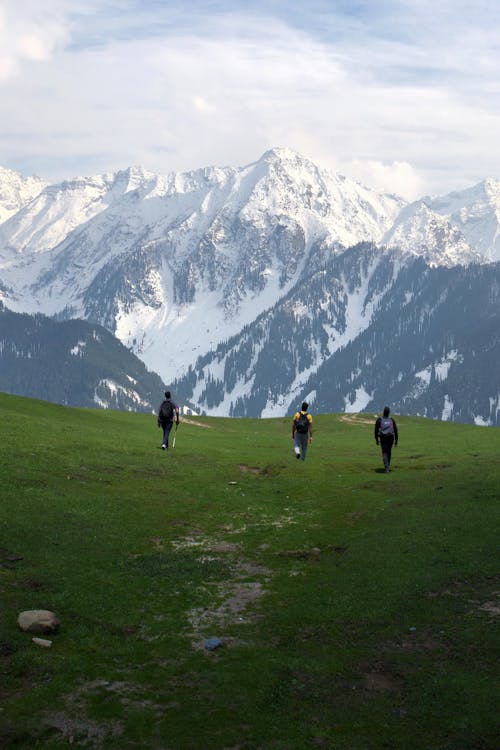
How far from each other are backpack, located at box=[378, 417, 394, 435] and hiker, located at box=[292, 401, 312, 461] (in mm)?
4425

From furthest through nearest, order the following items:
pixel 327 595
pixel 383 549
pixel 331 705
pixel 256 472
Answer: pixel 256 472
pixel 383 549
pixel 327 595
pixel 331 705

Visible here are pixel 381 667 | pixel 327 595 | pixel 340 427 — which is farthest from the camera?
pixel 340 427

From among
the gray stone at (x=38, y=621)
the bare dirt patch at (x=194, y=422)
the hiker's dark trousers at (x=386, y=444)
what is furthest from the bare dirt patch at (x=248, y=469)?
the bare dirt patch at (x=194, y=422)

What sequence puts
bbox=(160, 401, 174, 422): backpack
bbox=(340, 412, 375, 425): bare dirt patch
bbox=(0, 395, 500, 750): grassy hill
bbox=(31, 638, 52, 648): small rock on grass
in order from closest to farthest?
bbox=(0, 395, 500, 750): grassy hill, bbox=(31, 638, 52, 648): small rock on grass, bbox=(160, 401, 174, 422): backpack, bbox=(340, 412, 375, 425): bare dirt patch

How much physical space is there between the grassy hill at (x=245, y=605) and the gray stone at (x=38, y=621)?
0.24m

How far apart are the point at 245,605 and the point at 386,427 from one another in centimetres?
2408

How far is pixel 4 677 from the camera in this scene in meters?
17.1

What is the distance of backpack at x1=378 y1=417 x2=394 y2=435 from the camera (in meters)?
45.0

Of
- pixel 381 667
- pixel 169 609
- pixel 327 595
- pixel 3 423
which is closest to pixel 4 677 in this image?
pixel 169 609

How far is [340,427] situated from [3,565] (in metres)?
70.1

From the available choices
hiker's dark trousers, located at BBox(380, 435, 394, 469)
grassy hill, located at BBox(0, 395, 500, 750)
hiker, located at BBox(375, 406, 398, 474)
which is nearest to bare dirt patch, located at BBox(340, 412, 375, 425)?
hiker's dark trousers, located at BBox(380, 435, 394, 469)

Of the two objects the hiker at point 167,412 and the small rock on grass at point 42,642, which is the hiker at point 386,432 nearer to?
the hiker at point 167,412

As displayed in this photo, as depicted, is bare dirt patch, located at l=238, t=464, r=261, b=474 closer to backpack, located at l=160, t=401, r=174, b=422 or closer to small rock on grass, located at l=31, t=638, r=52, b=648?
backpack, located at l=160, t=401, r=174, b=422

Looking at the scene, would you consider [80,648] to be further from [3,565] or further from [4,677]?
[3,565]
